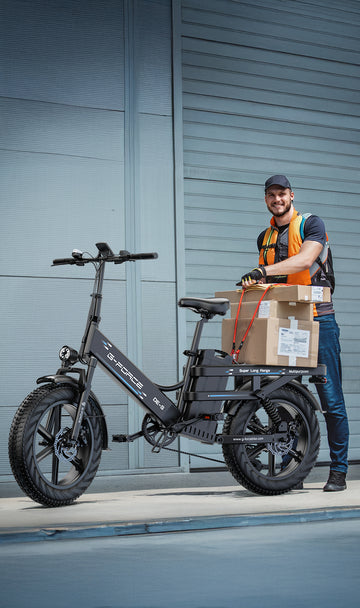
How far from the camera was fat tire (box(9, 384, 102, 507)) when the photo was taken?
6156mm

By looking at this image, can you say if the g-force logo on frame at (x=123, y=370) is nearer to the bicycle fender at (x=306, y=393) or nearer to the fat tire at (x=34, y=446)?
the fat tire at (x=34, y=446)

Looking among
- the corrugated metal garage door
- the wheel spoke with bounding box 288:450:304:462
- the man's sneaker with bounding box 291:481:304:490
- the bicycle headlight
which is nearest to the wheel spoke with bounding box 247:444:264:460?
the wheel spoke with bounding box 288:450:304:462

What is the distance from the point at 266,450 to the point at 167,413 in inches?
31.9

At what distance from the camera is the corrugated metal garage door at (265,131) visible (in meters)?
9.01

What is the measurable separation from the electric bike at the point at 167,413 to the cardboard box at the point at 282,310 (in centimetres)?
17

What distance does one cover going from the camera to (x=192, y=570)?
182 inches

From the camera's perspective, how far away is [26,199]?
815cm

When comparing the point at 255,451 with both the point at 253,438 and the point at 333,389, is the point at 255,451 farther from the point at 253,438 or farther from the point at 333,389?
the point at 333,389

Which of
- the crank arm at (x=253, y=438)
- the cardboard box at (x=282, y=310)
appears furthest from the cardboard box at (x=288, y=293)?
the crank arm at (x=253, y=438)

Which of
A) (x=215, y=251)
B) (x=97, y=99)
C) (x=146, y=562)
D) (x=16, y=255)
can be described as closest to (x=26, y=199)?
(x=16, y=255)

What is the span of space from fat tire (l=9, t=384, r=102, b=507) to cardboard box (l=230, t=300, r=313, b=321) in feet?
4.17

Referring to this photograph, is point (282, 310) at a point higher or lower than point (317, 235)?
lower

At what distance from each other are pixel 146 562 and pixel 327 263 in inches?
123

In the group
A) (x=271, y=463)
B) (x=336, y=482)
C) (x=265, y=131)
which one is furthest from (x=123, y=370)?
(x=265, y=131)
